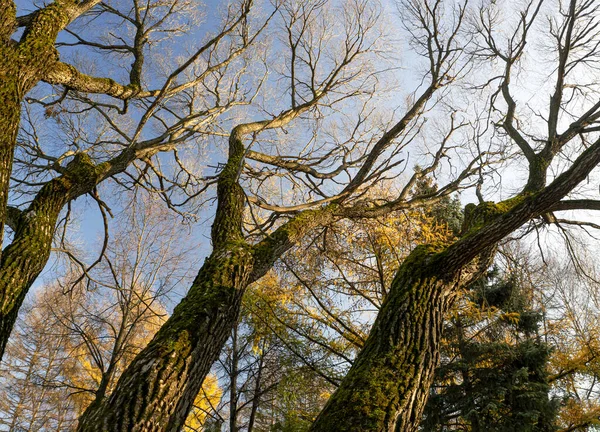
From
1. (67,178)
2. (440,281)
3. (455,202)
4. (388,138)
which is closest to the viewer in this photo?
(440,281)

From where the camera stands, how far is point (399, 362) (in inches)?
95.2

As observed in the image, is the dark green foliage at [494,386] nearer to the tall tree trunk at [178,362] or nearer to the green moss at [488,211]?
the green moss at [488,211]

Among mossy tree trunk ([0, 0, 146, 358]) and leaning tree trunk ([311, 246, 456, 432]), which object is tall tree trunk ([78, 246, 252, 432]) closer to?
leaning tree trunk ([311, 246, 456, 432])

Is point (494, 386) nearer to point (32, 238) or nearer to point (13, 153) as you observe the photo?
point (32, 238)

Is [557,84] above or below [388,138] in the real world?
above

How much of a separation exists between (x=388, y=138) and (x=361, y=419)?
143 inches

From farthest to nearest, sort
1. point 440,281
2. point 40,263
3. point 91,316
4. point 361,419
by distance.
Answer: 1. point 91,316
2. point 40,263
3. point 440,281
4. point 361,419

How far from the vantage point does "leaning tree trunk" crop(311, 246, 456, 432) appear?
210cm

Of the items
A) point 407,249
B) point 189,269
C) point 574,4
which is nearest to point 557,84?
point 574,4

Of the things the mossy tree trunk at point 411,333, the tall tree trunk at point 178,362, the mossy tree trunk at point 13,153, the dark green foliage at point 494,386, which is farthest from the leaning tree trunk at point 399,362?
the dark green foliage at point 494,386

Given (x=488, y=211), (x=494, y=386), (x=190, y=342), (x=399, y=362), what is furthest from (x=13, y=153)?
(x=494, y=386)

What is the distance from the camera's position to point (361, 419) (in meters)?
2.04

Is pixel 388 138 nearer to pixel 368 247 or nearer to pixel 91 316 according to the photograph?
pixel 368 247

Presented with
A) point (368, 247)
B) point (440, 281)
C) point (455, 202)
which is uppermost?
point (455, 202)
